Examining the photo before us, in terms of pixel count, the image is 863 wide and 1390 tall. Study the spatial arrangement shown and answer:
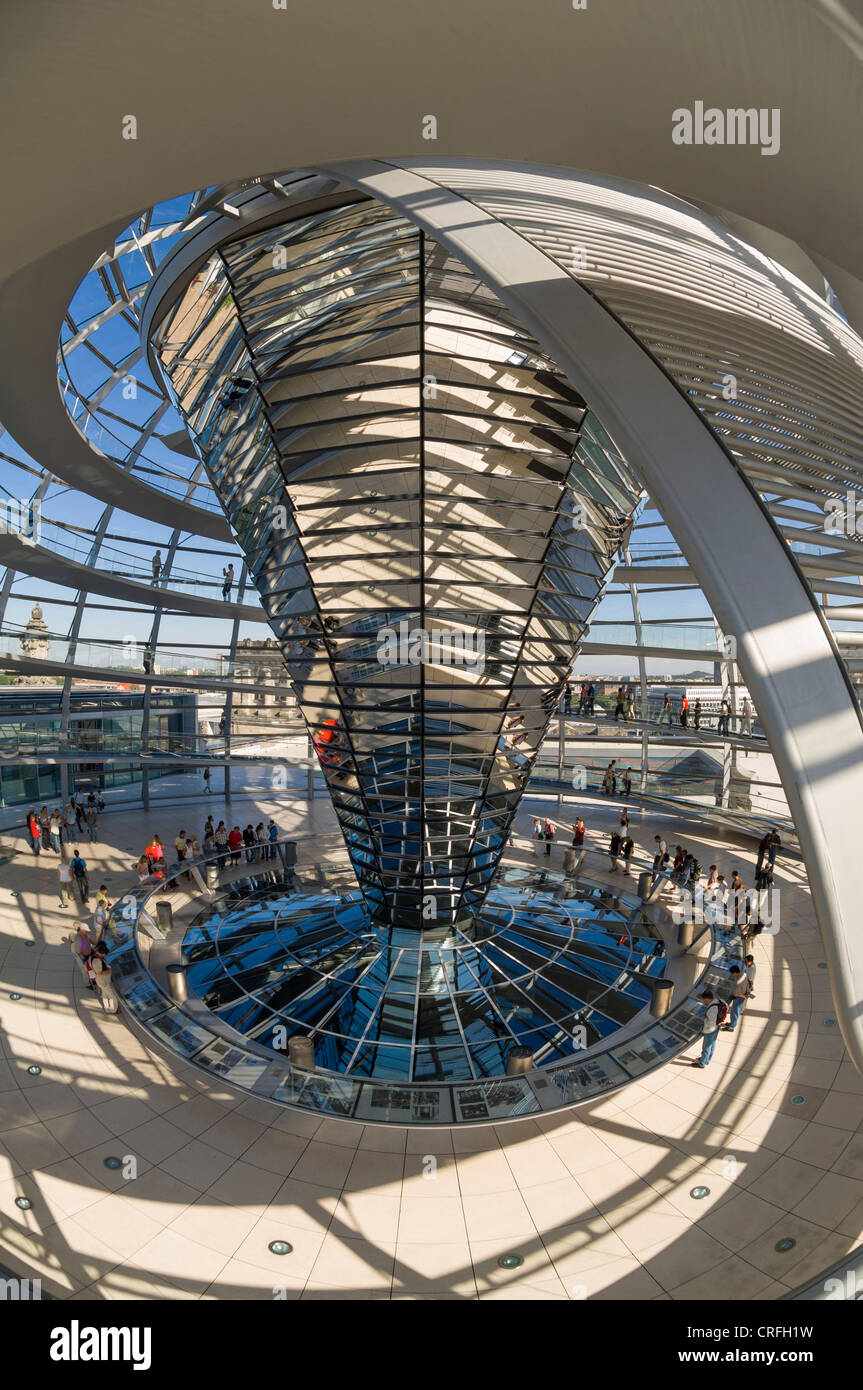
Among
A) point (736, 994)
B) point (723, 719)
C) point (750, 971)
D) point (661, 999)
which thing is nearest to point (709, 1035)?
point (661, 999)

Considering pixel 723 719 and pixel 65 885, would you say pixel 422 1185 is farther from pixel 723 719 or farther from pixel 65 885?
pixel 723 719

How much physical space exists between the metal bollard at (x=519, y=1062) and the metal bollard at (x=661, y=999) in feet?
9.12

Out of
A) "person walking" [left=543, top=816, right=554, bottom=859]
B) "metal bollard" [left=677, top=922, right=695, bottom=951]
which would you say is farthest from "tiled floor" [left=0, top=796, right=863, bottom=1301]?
"person walking" [left=543, top=816, right=554, bottom=859]

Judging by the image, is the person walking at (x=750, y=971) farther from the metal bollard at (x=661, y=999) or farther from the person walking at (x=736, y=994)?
the metal bollard at (x=661, y=999)

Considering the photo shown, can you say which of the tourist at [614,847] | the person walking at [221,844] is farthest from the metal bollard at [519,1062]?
the person walking at [221,844]

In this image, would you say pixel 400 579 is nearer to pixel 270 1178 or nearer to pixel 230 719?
pixel 270 1178

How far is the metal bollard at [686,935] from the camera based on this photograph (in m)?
15.4

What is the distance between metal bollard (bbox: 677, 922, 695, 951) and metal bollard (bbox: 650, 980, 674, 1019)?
2.71 meters

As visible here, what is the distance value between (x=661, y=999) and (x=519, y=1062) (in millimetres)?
3173

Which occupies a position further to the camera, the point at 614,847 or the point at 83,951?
the point at 614,847

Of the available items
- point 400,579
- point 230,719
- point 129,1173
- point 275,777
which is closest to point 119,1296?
point 129,1173

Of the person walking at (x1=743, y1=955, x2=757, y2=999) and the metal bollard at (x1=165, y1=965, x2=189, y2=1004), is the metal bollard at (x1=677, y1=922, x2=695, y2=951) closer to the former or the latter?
the person walking at (x1=743, y1=955, x2=757, y2=999)

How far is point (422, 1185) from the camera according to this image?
29.7 feet

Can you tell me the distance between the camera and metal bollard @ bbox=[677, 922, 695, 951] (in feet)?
50.4
